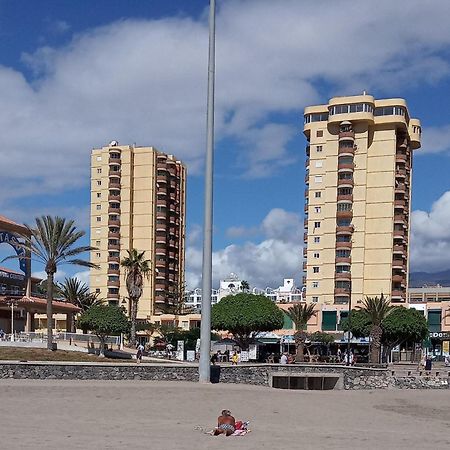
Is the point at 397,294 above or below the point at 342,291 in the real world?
below

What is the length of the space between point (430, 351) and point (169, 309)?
4642 cm

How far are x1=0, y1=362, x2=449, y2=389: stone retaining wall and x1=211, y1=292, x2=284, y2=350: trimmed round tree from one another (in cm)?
2366

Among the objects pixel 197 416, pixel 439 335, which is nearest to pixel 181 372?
pixel 197 416

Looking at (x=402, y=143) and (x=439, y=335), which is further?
(x=402, y=143)

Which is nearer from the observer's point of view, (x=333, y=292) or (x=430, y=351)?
(x=430, y=351)

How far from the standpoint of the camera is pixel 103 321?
4584 centimetres

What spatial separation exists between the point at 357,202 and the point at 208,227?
6386 cm

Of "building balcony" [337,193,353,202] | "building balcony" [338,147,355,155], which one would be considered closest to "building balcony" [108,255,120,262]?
"building balcony" [337,193,353,202]

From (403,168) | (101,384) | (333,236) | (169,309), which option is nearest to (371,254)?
(333,236)

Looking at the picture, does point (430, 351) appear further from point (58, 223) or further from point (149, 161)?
point (149, 161)

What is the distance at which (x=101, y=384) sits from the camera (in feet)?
86.1

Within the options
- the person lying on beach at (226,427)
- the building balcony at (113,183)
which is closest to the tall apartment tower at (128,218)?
the building balcony at (113,183)

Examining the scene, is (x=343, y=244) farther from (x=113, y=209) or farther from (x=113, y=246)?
(x=113, y=209)

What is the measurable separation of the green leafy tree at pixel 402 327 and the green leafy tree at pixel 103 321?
2633 centimetres
